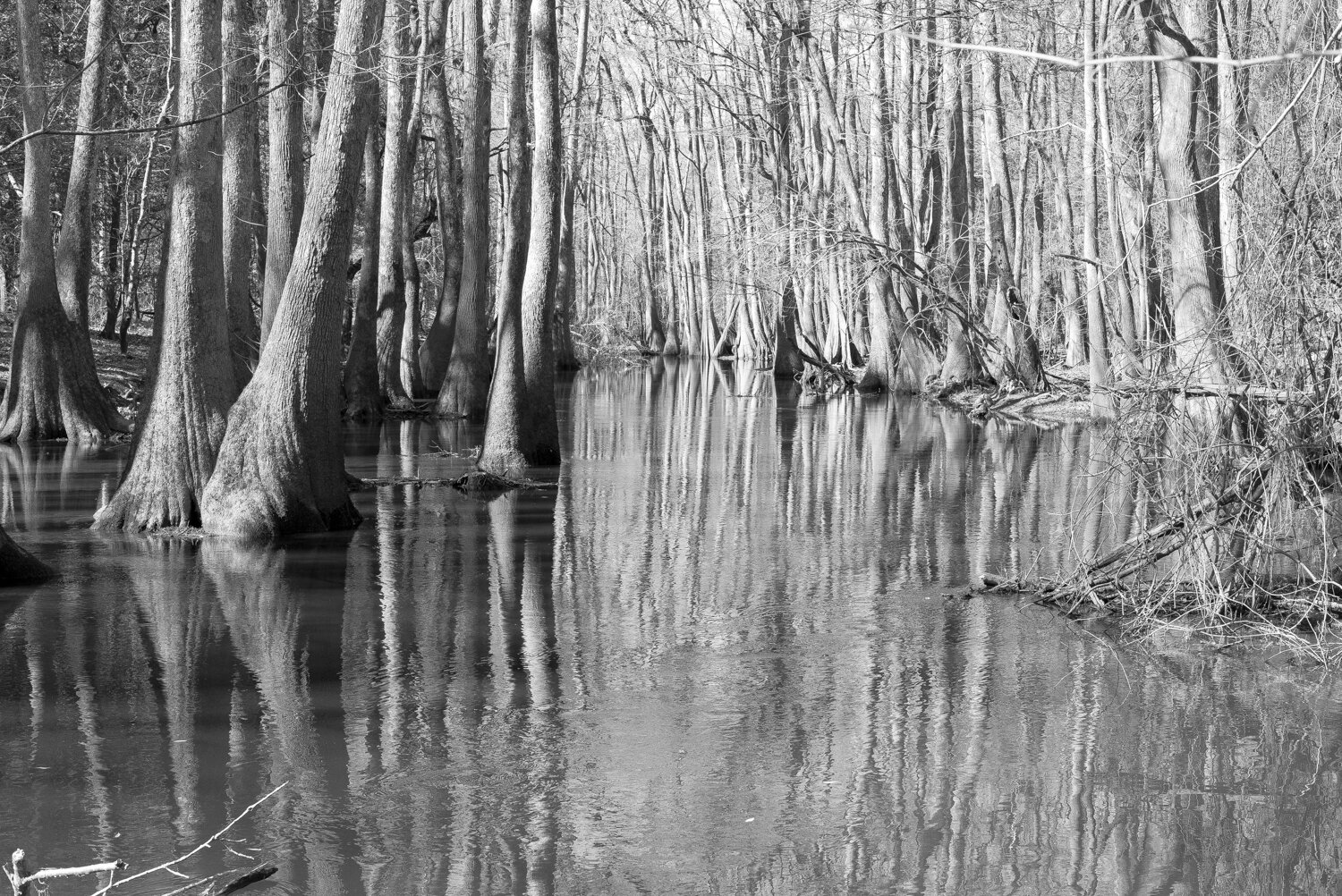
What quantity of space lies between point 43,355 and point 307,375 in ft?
31.9

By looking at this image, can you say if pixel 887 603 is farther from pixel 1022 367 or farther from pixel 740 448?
pixel 1022 367

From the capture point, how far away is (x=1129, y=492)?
9.98 m

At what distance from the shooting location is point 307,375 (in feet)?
41.9

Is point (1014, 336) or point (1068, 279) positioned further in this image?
point (1068, 279)

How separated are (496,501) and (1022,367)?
1785cm

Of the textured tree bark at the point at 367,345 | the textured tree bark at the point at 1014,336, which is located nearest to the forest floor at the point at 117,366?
the textured tree bark at the point at 367,345

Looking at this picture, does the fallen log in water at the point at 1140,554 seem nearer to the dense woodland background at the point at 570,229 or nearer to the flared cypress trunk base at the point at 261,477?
the dense woodland background at the point at 570,229

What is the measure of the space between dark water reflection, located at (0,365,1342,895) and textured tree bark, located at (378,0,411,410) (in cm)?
1358

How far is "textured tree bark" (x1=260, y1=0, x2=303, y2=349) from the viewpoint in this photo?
1498 cm

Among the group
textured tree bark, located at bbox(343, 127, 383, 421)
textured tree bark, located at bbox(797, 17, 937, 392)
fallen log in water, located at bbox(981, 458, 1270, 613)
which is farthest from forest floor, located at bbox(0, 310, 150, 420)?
fallen log in water, located at bbox(981, 458, 1270, 613)

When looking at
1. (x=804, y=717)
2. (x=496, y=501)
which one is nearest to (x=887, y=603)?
(x=804, y=717)

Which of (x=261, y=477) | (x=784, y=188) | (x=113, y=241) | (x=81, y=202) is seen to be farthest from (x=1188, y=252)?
(x=113, y=241)

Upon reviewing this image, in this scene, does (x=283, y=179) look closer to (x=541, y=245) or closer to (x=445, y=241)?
(x=541, y=245)

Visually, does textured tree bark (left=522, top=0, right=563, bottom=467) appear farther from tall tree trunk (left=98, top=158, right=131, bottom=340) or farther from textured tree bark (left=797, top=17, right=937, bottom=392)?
tall tree trunk (left=98, top=158, right=131, bottom=340)
